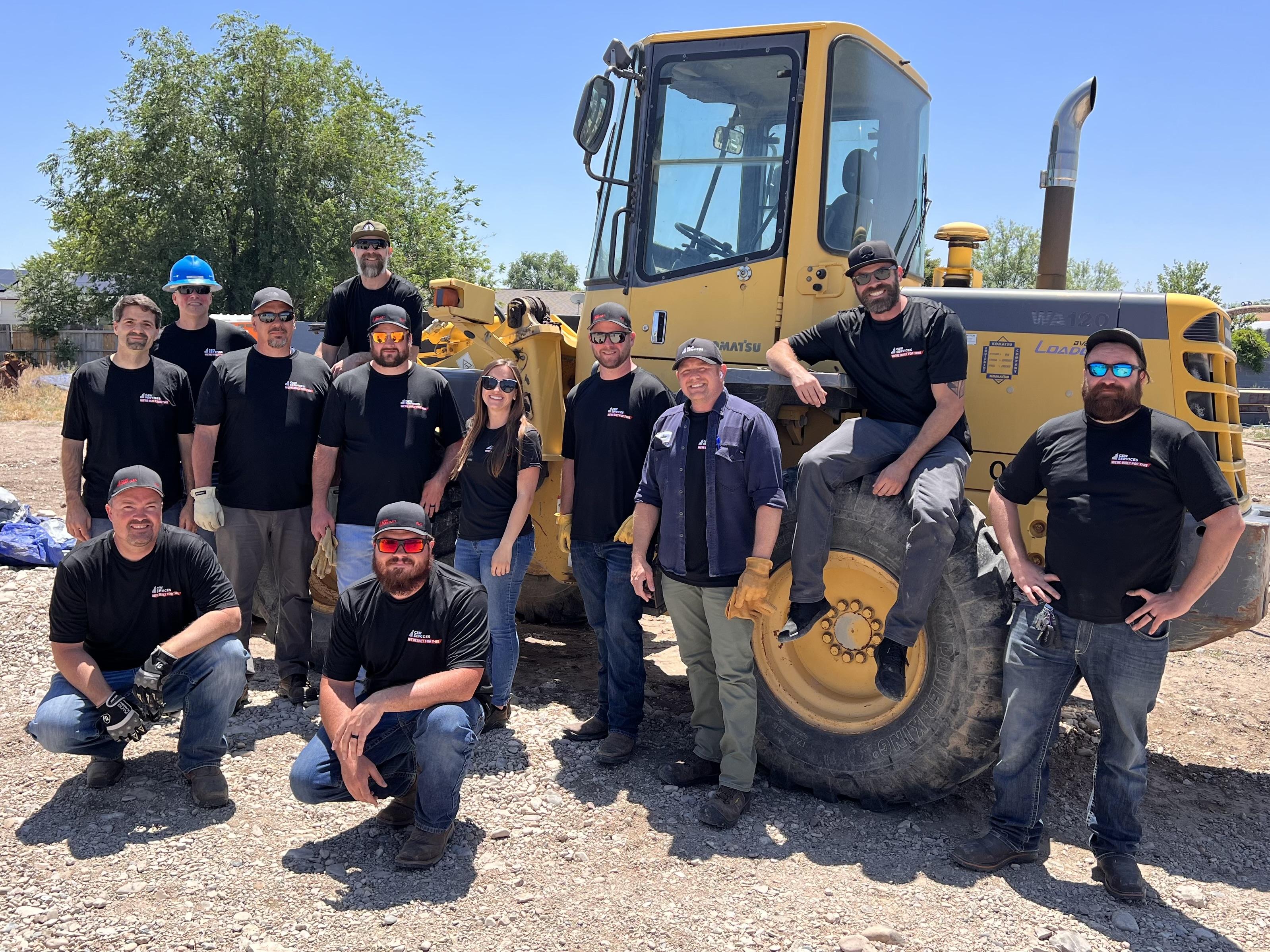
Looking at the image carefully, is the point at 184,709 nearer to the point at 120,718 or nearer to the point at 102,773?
the point at 120,718

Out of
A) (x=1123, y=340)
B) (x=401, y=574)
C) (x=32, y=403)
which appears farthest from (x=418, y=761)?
(x=32, y=403)

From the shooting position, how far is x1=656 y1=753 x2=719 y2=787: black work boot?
4379 millimetres

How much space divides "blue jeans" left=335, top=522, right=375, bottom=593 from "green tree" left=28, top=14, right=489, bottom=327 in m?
18.8

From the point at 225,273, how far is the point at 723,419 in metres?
20.7

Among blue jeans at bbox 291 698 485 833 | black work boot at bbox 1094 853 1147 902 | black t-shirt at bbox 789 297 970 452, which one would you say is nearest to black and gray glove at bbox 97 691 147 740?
blue jeans at bbox 291 698 485 833

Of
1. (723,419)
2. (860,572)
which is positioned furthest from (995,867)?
(723,419)

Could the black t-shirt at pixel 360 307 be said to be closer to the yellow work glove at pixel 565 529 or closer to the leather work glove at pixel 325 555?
the leather work glove at pixel 325 555

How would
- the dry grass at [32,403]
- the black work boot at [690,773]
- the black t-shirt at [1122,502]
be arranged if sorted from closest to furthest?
the black t-shirt at [1122,502] → the black work boot at [690,773] → the dry grass at [32,403]

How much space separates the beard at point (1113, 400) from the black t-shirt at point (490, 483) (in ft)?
7.82

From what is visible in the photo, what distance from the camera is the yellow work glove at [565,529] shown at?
471 centimetres

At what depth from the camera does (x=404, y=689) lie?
3697mm

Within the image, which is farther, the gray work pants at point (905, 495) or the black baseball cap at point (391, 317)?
the black baseball cap at point (391, 317)

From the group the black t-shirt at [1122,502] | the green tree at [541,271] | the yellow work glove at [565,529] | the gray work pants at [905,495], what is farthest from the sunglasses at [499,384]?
the green tree at [541,271]

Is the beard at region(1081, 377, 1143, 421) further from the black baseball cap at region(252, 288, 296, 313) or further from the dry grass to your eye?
the dry grass
